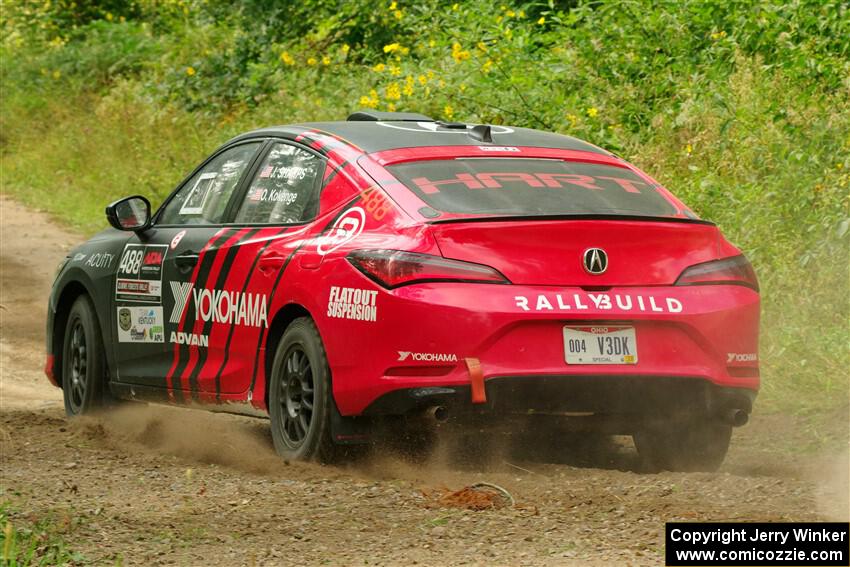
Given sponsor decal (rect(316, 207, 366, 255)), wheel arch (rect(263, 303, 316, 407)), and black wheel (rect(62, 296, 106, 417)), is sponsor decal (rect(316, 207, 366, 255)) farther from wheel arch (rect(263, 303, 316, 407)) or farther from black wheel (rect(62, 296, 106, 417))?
black wheel (rect(62, 296, 106, 417))

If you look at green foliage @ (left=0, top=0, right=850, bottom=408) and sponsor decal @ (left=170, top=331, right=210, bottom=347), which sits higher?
green foliage @ (left=0, top=0, right=850, bottom=408)

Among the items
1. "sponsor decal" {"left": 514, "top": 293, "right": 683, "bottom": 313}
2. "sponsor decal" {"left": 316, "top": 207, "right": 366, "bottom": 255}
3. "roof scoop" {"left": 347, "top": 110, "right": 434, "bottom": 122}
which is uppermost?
"roof scoop" {"left": 347, "top": 110, "right": 434, "bottom": 122}

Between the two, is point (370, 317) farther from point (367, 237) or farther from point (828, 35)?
point (828, 35)

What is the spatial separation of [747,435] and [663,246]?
6.83 feet

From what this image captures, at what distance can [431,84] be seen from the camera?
13141mm

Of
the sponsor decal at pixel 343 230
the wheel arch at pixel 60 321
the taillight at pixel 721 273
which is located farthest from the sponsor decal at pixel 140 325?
the taillight at pixel 721 273

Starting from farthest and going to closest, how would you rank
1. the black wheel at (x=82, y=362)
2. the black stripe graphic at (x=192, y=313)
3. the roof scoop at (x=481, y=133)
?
the black wheel at (x=82, y=362) → the black stripe graphic at (x=192, y=313) → the roof scoop at (x=481, y=133)

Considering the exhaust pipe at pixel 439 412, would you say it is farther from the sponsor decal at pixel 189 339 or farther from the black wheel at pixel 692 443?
the sponsor decal at pixel 189 339

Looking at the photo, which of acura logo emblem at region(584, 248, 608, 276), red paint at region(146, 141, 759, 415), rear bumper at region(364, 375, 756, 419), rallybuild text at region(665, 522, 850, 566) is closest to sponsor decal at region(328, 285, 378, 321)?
red paint at region(146, 141, 759, 415)

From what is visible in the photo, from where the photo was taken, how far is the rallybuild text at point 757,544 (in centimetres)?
440

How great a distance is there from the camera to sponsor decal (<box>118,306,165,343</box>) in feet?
25.3

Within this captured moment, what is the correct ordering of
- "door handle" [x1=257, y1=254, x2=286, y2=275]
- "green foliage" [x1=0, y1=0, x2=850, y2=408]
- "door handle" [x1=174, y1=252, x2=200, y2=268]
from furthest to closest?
"green foliage" [x1=0, y1=0, x2=850, y2=408]
"door handle" [x1=174, y1=252, x2=200, y2=268]
"door handle" [x1=257, y1=254, x2=286, y2=275]

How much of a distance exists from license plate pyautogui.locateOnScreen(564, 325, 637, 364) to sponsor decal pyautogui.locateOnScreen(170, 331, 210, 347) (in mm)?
2152

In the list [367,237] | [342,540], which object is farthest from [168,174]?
[342,540]
